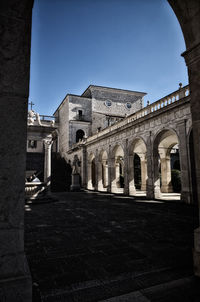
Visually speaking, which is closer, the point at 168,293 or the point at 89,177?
the point at 168,293

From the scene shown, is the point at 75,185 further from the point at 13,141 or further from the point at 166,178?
the point at 13,141

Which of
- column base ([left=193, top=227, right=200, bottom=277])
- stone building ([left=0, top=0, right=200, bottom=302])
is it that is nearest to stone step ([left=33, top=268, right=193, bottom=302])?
column base ([left=193, top=227, right=200, bottom=277])

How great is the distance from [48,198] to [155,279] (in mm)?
10413

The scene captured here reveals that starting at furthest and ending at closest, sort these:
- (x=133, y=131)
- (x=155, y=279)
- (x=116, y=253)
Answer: (x=133, y=131) → (x=116, y=253) → (x=155, y=279)

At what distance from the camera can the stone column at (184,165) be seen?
1102 cm

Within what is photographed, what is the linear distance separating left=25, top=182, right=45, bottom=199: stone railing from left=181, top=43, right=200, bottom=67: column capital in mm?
10797

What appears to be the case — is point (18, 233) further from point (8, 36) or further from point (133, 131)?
point (133, 131)

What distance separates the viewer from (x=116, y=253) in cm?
339

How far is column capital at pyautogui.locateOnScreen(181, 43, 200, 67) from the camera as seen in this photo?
2.97m

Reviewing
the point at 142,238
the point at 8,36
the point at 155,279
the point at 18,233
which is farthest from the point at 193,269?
the point at 8,36

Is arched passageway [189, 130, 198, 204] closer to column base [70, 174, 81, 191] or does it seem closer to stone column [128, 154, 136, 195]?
stone column [128, 154, 136, 195]

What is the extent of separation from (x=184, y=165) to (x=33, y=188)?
9.33 meters

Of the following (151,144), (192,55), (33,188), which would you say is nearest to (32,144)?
(33,188)

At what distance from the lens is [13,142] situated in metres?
1.80
